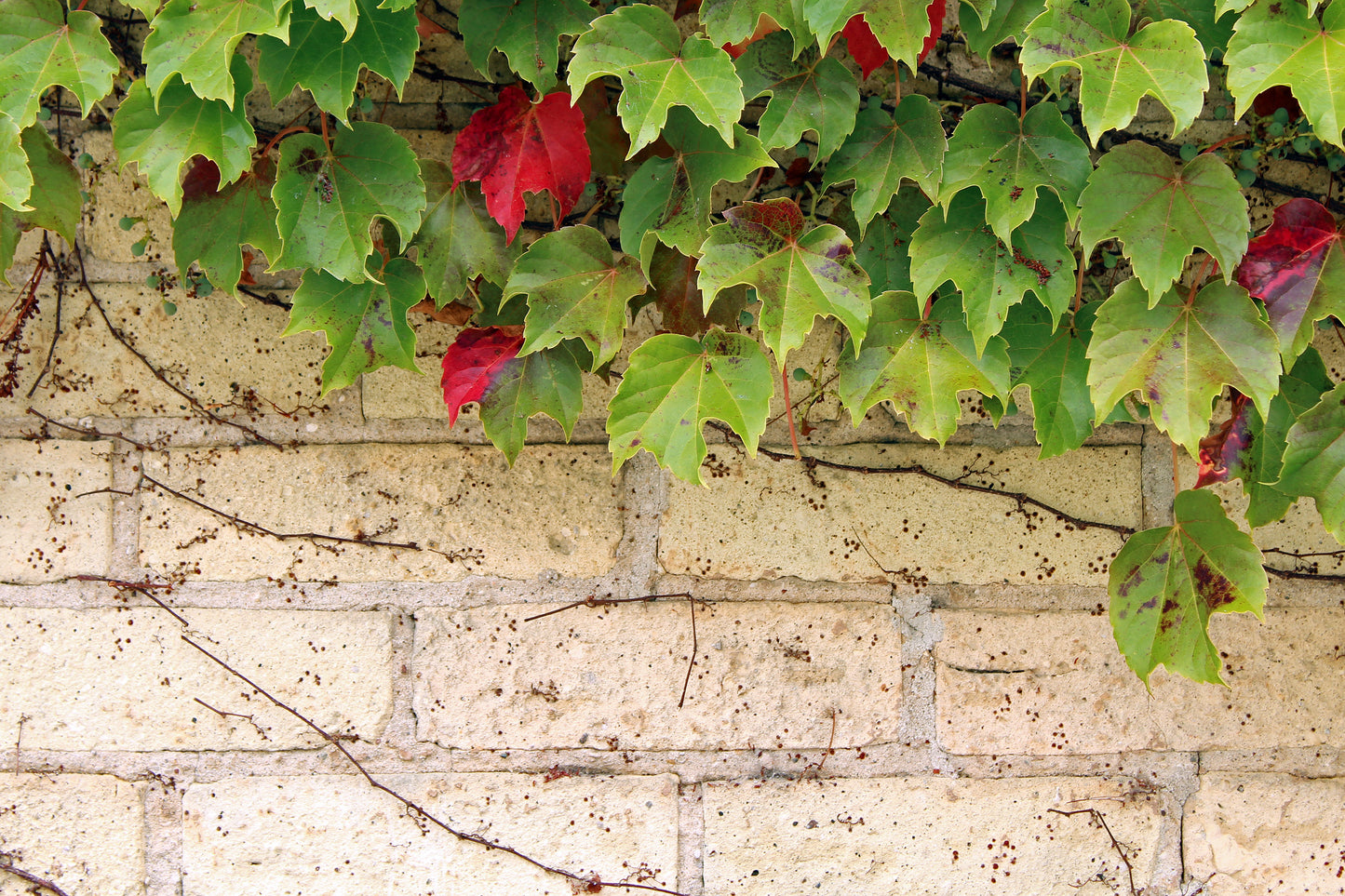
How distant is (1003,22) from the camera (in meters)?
0.75

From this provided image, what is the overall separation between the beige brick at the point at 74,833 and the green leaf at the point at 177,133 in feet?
2.27

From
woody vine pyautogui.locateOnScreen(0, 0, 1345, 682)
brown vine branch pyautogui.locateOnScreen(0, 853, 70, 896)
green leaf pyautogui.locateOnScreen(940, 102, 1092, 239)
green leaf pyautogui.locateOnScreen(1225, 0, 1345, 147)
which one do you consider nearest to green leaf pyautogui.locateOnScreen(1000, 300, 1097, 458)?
woody vine pyautogui.locateOnScreen(0, 0, 1345, 682)

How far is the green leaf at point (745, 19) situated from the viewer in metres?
0.71

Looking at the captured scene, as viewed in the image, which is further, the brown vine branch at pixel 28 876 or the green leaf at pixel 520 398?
the brown vine branch at pixel 28 876

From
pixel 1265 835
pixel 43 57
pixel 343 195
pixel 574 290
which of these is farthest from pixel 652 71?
pixel 1265 835

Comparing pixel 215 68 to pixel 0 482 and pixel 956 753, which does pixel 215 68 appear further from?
pixel 956 753

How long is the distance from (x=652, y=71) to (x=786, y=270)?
0.19 meters

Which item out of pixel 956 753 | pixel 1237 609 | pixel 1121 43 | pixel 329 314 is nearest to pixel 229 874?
pixel 329 314

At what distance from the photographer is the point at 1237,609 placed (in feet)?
2.67

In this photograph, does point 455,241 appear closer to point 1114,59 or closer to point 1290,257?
point 1114,59

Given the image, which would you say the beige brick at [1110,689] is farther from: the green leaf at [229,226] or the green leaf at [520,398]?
the green leaf at [229,226]

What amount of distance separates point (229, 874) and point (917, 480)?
0.91 metres

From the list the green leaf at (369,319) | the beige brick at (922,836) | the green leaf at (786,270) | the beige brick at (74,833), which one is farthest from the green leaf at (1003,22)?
the beige brick at (74,833)

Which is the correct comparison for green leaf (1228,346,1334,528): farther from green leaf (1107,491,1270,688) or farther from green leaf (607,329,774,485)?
green leaf (607,329,774,485)
